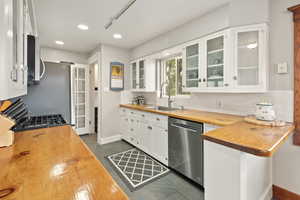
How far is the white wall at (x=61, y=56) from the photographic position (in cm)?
365

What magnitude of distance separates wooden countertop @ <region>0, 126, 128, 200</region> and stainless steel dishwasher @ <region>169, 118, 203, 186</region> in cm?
137

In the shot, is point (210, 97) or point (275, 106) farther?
point (210, 97)

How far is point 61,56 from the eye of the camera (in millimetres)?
3859

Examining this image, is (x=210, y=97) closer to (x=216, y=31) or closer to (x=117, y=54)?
(x=216, y=31)

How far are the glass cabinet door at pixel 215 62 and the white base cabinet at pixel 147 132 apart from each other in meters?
0.93

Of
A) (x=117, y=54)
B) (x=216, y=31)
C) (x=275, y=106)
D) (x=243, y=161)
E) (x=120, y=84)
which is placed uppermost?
(x=117, y=54)

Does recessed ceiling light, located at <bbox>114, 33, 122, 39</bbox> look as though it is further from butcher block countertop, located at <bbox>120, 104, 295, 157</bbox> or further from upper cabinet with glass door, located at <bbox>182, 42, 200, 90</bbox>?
butcher block countertop, located at <bbox>120, 104, 295, 157</bbox>

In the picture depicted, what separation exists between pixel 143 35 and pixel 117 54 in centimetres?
103

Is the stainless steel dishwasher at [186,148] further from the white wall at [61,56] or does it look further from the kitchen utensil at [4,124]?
the white wall at [61,56]

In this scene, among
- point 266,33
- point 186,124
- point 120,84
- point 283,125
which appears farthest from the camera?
point 120,84

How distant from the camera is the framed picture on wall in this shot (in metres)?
3.57

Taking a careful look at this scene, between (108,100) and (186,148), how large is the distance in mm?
2359

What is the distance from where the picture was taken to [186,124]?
1.93m

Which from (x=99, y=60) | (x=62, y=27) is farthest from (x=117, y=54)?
(x=62, y=27)
